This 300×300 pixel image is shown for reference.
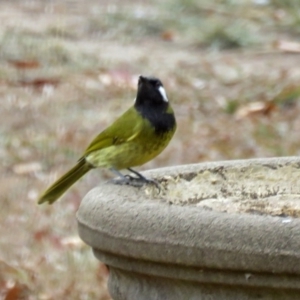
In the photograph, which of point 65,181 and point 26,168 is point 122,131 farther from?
point 26,168

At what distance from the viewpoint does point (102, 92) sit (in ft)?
27.9

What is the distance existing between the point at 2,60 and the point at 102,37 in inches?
49.1

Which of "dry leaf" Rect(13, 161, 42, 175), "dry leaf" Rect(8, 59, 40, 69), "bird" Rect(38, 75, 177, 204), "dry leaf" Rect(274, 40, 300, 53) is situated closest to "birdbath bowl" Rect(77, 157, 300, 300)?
"bird" Rect(38, 75, 177, 204)

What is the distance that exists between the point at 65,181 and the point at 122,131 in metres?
0.41

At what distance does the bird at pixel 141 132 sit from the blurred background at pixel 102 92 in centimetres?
102

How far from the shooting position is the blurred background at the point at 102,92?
580cm

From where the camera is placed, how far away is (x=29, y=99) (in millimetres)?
8320

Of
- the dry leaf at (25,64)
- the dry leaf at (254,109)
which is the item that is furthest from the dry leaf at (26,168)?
the dry leaf at (25,64)

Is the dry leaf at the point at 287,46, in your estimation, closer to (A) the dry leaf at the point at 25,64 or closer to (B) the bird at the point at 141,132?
(A) the dry leaf at the point at 25,64

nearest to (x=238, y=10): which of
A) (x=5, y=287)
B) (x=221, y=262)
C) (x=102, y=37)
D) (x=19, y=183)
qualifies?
(x=102, y=37)

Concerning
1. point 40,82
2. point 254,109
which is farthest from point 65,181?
point 40,82

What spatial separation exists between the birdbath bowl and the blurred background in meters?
2.10

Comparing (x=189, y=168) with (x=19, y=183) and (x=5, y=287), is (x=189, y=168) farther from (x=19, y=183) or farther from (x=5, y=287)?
(x=19, y=183)

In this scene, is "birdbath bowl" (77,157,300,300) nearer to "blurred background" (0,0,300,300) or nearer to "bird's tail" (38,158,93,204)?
"bird's tail" (38,158,93,204)
